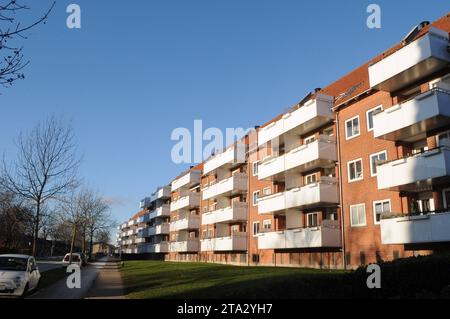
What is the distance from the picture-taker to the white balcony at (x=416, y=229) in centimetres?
1930

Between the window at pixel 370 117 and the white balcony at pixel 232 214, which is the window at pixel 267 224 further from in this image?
the window at pixel 370 117

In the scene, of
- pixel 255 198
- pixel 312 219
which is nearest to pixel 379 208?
pixel 312 219

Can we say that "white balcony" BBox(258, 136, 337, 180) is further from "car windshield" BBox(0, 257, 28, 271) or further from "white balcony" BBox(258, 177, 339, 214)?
"car windshield" BBox(0, 257, 28, 271)

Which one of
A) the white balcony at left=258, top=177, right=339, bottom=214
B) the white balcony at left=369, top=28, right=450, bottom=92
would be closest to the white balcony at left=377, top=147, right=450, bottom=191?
the white balcony at left=369, top=28, right=450, bottom=92

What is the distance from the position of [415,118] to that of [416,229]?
5.18 metres

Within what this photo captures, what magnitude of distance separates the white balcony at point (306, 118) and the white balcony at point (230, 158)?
9.42 meters

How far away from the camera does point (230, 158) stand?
45656 millimetres

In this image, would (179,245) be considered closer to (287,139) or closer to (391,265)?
(287,139)

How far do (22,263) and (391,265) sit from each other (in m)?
13.2

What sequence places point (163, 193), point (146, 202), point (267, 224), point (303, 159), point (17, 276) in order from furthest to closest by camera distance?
point (146, 202) → point (163, 193) → point (267, 224) → point (303, 159) → point (17, 276)

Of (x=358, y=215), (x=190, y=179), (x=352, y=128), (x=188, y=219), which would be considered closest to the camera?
(x=358, y=215)

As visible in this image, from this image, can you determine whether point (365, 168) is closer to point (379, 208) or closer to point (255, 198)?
point (379, 208)

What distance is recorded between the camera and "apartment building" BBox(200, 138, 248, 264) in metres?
42.5

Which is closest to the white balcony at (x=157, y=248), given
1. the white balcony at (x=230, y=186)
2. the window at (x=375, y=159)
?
the white balcony at (x=230, y=186)
